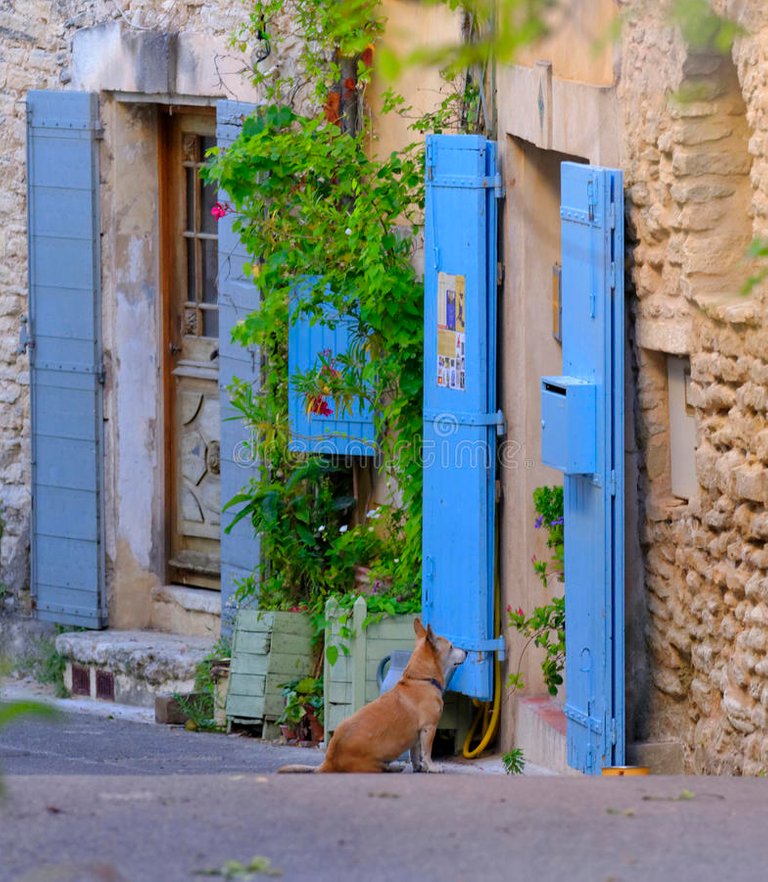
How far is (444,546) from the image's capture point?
7422 millimetres

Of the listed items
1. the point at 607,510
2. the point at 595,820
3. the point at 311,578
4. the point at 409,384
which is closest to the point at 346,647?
the point at 311,578

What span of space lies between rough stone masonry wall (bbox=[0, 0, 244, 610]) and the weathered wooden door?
2.38 ft

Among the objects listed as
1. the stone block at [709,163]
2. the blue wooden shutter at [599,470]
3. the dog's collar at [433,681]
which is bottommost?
the dog's collar at [433,681]

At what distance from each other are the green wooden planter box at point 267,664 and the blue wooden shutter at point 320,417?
79cm

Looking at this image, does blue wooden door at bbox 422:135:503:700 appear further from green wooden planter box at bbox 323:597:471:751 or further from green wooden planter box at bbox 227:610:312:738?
green wooden planter box at bbox 227:610:312:738

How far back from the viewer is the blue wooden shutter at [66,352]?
29.2 ft

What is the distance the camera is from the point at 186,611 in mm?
9117

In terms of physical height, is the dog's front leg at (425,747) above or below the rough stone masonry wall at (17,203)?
below

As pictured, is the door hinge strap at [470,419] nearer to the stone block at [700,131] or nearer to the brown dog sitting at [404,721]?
the brown dog sitting at [404,721]

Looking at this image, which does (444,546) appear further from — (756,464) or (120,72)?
(120,72)

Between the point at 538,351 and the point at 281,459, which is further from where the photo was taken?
the point at 281,459

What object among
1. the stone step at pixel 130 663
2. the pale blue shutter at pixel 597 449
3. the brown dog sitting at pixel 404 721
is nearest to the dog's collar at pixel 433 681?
the brown dog sitting at pixel 404 721

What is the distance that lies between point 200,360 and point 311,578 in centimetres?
145

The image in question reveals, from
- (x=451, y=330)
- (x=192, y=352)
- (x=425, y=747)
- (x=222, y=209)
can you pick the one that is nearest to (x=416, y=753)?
(x=425, y=747)
